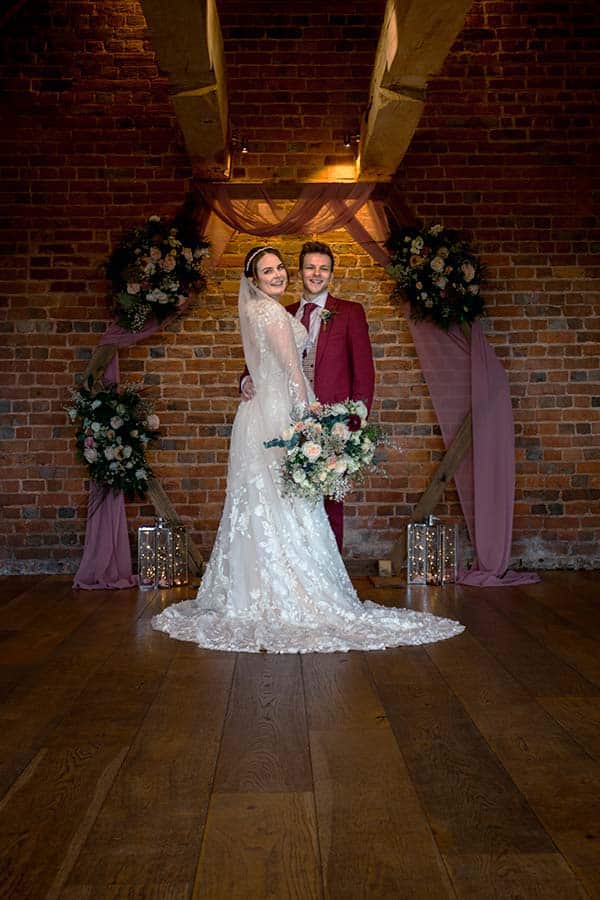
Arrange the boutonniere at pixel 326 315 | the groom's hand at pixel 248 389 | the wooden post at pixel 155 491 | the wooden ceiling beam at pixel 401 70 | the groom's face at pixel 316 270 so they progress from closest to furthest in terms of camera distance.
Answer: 1. the wooden ceiling beam at pixel 401 70
2. the groom's hand at pixel 248 389
3. the groom's face at pixel 316 270
4. the boutonniere at pixel 326 315
5. the wooden post at pixel 155 491

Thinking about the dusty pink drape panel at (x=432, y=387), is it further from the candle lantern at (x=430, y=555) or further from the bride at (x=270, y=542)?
the bride at (x=270, y=542)

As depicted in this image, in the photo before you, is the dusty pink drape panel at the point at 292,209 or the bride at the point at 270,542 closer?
the bride at the point at 270,542

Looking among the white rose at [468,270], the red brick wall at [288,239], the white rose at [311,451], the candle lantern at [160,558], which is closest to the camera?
the white rose at [311,451]

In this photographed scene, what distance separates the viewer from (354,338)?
527 cm

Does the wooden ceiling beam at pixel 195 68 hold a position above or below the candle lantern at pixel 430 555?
above

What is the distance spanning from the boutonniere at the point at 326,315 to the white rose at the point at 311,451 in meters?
1.17

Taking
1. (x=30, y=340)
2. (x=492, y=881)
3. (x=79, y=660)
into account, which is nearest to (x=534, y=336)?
(x=30, y=340)

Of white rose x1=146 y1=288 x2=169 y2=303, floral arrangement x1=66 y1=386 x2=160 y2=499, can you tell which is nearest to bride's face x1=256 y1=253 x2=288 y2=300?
white rose x1=146 y1=288 x2=169 y2=303

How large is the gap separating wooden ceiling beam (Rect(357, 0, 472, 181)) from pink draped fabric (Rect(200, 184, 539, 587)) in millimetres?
314

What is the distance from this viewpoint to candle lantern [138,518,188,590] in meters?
5.94

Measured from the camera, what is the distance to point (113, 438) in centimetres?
603

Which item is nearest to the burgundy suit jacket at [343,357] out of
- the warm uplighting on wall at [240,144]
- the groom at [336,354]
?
the groom at [336,354]

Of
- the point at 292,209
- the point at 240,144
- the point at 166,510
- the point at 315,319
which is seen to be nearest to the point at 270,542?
the point at 315,319

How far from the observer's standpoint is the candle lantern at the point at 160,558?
594 centimetres
